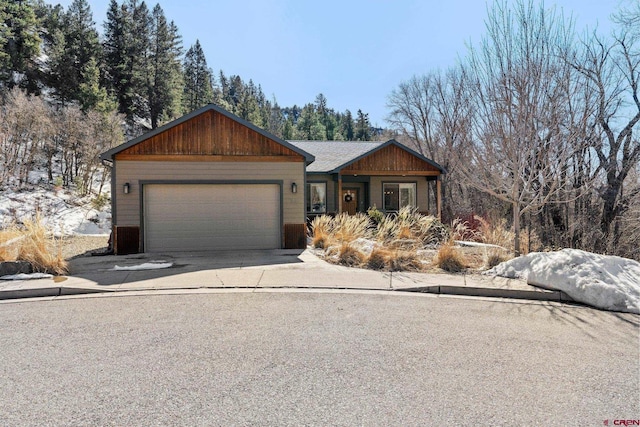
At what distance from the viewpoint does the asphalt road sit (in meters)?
2.53

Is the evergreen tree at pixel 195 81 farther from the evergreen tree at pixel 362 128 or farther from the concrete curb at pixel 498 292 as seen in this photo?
the concrete curb at pixel 498 292

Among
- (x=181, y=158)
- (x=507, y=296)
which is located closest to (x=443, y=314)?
(x=507, y=296)

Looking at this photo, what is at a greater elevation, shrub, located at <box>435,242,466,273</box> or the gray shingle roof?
the gray shingle roof

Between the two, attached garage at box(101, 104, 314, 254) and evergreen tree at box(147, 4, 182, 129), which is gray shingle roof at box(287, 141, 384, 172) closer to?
attached garage at box(101, 104, 314, 254)

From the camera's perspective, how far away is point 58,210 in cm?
1984

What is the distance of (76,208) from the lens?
20.5 metres

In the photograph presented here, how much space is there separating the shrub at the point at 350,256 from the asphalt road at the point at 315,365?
311 centimetres

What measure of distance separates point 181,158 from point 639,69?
15759 mm

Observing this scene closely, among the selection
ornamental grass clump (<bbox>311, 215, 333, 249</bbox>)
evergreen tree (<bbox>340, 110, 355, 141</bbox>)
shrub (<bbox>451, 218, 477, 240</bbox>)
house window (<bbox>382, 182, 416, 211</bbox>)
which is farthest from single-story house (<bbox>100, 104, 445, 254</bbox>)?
evergreen tree (<bbox>340, 110, 355, 141</bbox>)

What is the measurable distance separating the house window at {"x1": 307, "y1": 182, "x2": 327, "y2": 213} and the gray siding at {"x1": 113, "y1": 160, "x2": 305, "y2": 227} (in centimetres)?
547

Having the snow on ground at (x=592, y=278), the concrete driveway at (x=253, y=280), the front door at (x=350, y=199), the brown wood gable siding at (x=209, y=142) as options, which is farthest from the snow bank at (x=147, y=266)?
the front door at (x=350, y=199)

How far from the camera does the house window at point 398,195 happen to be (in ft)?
59.0

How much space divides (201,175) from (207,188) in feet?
1.38

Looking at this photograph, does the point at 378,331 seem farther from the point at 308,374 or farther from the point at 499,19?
the point at 499,19
